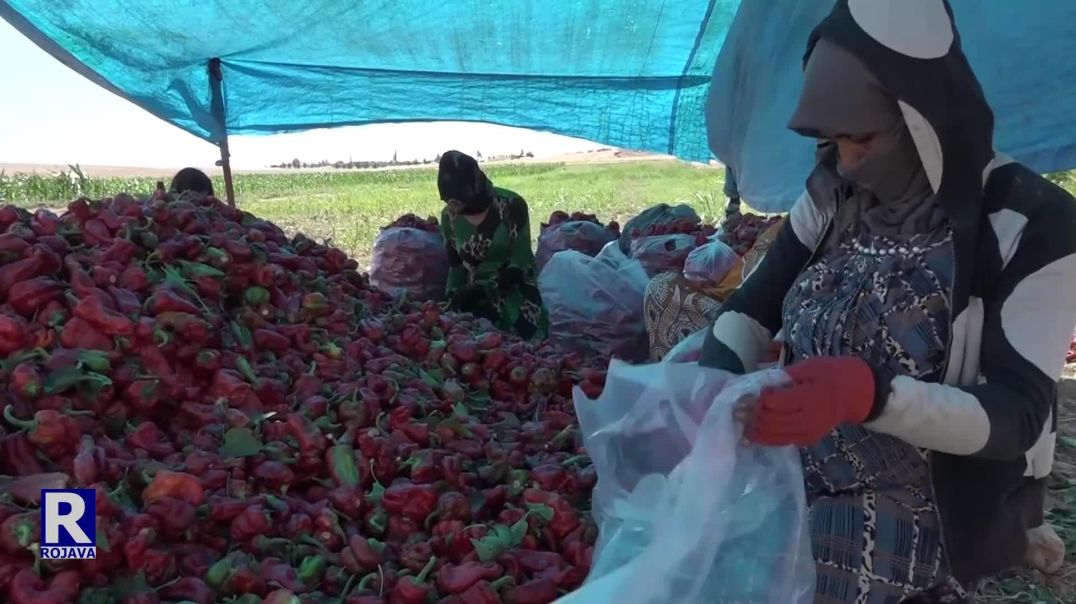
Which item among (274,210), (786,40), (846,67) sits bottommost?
(274,210)

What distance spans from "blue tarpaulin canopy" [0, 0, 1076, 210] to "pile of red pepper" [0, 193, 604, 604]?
5.32 ft

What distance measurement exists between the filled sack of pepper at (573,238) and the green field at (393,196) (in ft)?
15.4

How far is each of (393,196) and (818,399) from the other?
1648cm

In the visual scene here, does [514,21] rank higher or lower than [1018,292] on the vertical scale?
higher

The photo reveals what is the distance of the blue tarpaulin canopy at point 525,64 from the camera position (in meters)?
3.31

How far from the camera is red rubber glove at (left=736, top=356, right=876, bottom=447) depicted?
1190 millimetres

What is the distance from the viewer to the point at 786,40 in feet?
12.6

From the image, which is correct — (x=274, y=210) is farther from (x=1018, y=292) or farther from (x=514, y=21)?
(x=1018, y=292)

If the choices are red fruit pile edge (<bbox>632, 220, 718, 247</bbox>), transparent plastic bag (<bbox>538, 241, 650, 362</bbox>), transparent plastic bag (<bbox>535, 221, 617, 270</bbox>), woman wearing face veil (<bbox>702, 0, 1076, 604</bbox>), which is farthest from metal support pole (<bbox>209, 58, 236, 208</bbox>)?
woman wearing face veil (<bbox>702, 0, 1076, 604</bbox>)

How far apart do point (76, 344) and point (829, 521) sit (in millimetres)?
1490

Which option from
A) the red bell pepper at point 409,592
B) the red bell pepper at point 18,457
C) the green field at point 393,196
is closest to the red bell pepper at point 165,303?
the red bell pepper at point 18,457

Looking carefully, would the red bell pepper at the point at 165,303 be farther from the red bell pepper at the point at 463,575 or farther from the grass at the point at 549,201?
the grass at the point at 549,201

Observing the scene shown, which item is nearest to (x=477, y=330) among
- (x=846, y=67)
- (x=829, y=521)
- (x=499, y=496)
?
(x=499, y=496)

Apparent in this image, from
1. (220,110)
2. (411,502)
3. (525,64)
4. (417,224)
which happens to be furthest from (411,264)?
(411,502)
